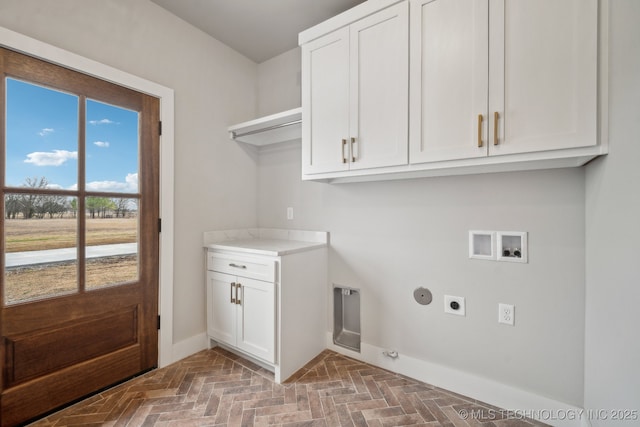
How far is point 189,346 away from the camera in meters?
2.40

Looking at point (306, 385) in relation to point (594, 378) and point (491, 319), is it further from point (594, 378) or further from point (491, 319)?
point (594, 378)

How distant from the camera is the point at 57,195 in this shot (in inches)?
66.9

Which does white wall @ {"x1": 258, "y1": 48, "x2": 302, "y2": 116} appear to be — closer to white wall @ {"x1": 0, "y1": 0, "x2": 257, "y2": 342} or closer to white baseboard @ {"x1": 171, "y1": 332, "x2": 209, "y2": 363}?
white wall @ {"x1": 0, "y1": 0, "x2": 257, "y2": 342}

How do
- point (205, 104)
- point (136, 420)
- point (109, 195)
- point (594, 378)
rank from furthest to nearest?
point (205, 104), point (109, 195), point (136, 420), point (594, 378)

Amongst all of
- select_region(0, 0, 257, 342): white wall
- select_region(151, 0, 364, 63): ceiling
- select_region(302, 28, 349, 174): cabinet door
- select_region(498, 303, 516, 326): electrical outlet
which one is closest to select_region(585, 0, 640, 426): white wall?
select_region(498, 303, 516, 326): electrical outlet

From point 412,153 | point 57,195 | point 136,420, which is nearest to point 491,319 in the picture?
point 412,153

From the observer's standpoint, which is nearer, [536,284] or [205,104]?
[536,284]

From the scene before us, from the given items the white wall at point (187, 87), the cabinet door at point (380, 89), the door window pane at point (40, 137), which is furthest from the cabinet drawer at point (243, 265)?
the door window pane at point (40, 137)

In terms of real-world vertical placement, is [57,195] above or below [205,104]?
below

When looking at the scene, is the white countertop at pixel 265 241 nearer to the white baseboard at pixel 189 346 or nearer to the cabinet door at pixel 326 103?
the cabinet door at pixel 326 103

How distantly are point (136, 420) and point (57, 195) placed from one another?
148cm

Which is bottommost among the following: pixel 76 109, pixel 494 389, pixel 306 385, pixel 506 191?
pixel 306 385

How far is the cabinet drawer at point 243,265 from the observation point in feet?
6.72

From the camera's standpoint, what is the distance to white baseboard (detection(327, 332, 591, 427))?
156cm
